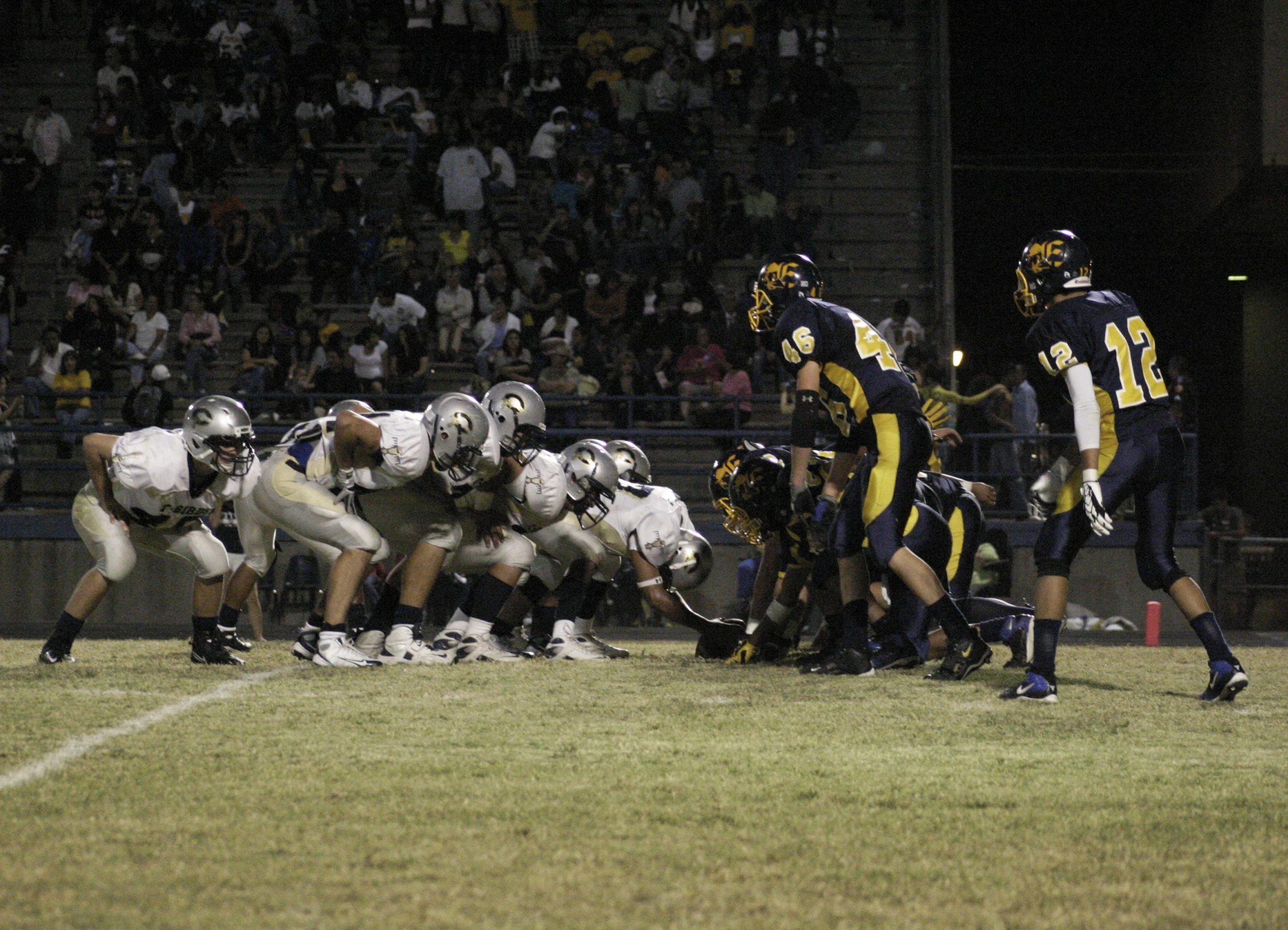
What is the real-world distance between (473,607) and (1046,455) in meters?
7.83

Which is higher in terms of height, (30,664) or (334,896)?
(334,896)

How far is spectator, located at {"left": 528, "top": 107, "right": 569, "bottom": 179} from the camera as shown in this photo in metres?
18.4

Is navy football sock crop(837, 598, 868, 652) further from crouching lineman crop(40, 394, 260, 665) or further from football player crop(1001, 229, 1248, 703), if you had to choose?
crouching lineman crop(40, 394, 260, 665)

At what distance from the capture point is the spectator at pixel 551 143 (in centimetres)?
1838

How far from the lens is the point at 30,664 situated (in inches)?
333

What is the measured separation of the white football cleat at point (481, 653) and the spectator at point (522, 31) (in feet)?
39.8

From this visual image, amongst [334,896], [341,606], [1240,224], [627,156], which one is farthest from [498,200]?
[334,896]

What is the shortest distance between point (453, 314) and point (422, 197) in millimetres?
2465

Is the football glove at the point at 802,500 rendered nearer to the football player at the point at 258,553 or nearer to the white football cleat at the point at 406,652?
the white football cleat at the point at 406,652

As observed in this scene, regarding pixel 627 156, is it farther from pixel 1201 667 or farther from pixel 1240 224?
pixel 1201 667

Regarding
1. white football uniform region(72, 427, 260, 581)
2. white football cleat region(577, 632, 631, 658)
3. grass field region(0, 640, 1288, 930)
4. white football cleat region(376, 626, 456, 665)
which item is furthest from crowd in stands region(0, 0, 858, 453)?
grass field region(0, 640, 1288, 930)

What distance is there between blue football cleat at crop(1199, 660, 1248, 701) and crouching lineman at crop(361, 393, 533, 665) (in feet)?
12.4

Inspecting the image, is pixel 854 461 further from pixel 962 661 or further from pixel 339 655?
pixel 339 655

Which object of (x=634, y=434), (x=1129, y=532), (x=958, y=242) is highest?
(x=958, y=242)
